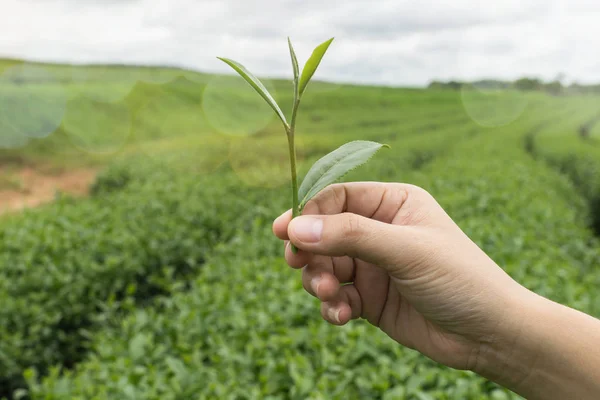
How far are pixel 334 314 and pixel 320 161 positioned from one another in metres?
0.52

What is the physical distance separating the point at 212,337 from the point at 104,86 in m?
18.9

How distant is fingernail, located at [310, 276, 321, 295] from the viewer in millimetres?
1203

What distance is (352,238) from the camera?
3.42 ft

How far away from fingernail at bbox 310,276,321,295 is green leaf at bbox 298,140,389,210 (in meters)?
0.31

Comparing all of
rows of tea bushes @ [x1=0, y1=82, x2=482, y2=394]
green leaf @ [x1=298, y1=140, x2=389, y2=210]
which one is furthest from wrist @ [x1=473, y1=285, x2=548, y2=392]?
rows of tea bushes @ [x1=0, y1=82, x2=482, y2=394]

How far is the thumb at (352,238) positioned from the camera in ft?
3.41

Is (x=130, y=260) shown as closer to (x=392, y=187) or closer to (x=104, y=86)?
(x=392, y=187)

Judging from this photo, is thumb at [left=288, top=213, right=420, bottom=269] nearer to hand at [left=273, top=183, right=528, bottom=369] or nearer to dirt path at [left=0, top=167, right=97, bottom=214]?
hand at [left=273, top=183, right=528, bottom=369]

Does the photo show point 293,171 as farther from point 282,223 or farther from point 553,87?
point 553,87

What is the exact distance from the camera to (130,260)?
3881 millimetres

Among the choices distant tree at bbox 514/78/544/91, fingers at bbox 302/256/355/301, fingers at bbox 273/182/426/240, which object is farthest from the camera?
distant tree at bbox 514/78/544/91

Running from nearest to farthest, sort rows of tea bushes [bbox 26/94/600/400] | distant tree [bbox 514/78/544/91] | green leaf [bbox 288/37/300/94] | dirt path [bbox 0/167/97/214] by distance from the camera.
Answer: green leaf [bbox 288/37/300/94] < rows of tea bushes [bbox 26/94/600/400] < dirt path [bbox 0/167/97/214] < distant tree [bbox 514/78/544/91]

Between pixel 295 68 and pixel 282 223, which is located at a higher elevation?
pixel 295 68

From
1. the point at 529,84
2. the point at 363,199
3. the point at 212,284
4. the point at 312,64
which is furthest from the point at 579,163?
the point at 529,84
